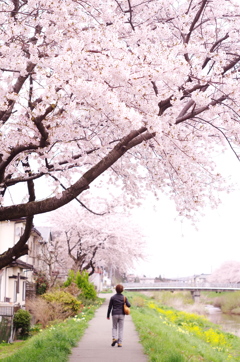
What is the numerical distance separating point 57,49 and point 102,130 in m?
1.97

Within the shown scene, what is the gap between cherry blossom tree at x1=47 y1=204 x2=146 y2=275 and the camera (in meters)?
37.9

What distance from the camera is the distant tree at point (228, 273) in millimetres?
107125

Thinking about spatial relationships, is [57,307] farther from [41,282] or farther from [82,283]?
[41,282]

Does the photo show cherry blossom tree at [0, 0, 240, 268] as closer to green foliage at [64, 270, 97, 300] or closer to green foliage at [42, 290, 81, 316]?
green foliage at [42, 290, 81, 316]

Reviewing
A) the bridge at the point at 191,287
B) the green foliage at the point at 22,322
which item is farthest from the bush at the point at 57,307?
the bridge at the point at 191,287

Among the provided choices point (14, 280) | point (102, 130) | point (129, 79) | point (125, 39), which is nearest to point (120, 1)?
point (125, 39)

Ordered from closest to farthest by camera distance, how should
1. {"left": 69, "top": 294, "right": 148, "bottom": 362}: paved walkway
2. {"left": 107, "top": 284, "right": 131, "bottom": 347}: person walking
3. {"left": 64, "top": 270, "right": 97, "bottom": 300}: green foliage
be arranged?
{"left": 69, "top": 294, "right": 148, "bottom": 362}: paved walkway, {"left": 107, "top": 284, "right": 131, "bottom": 347}: person walking, {"left": 64, "top": 270, "right": 97, "bottom": 300}: green foliage

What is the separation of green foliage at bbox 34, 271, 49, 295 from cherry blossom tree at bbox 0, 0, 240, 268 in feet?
87.4

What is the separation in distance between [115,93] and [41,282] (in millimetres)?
32415

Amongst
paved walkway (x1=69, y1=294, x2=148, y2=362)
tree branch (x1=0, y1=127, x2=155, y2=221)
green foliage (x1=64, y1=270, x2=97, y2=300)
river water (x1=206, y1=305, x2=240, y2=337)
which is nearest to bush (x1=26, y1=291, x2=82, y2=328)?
paved walkway (x1=69, y1=294, x2=148, y2=362)

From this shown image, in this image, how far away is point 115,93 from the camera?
7586mm

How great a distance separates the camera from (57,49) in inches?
385

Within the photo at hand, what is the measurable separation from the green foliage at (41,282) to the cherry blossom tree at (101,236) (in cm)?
261

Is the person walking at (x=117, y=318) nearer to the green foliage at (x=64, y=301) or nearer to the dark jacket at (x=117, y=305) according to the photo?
the dark jacket at (x=117, y=305)
